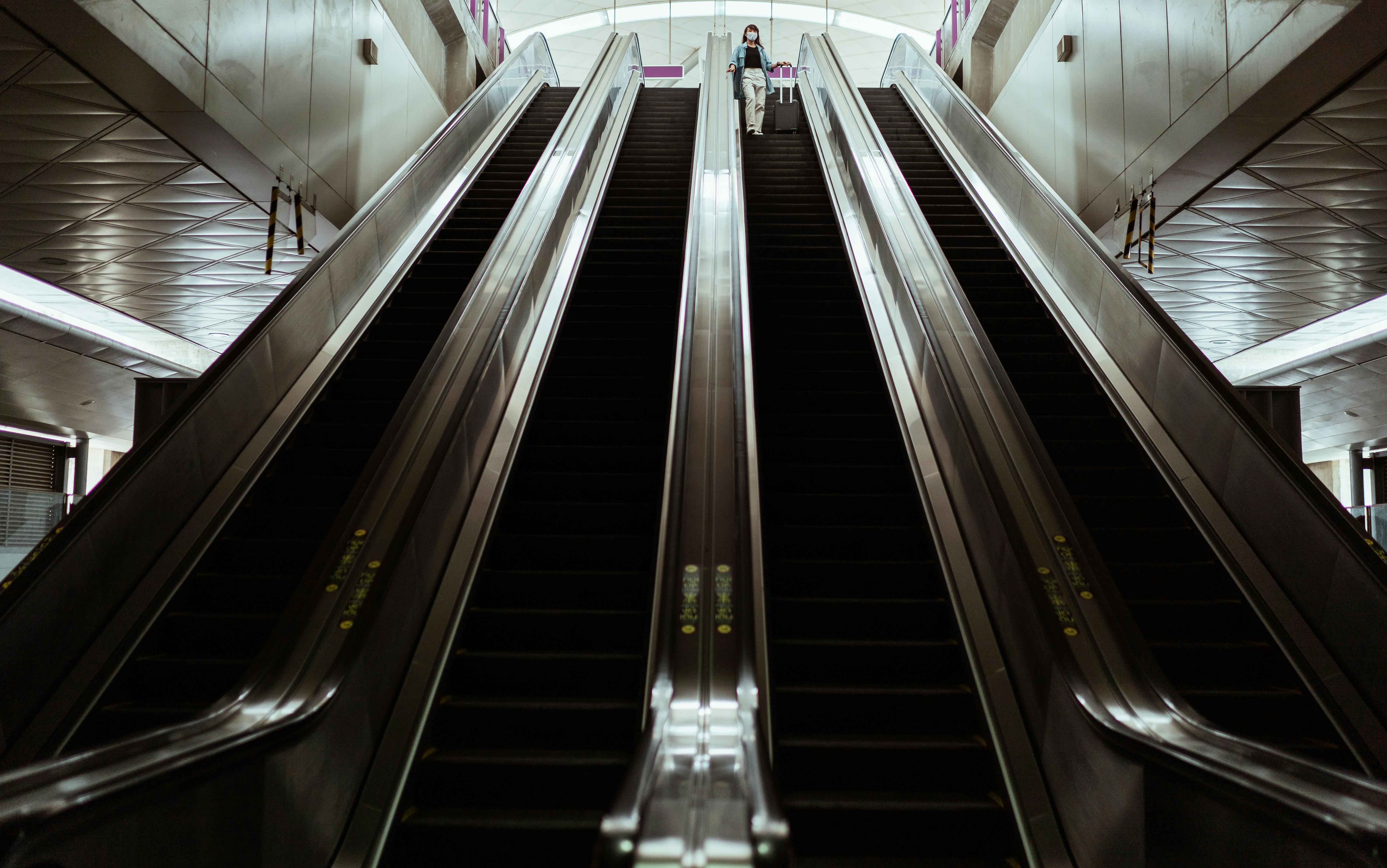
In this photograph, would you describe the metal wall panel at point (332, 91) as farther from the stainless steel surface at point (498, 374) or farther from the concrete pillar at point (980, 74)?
the concrete pillar at point (980, 74)

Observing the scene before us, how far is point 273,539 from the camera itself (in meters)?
4.11

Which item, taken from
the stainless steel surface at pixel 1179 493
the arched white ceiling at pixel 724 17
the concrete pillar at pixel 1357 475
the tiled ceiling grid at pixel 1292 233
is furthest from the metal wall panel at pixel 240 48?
the concrete pillar at pixel 1357 475

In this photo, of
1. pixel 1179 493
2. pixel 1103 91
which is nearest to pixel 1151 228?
pixel 1103 91

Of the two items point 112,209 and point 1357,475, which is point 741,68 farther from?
point 1357,475

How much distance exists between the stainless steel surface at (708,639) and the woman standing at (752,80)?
588 cm

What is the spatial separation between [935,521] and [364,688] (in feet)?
8.50

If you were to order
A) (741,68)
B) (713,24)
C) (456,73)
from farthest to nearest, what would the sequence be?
(713,24), (456,73), (741,68)

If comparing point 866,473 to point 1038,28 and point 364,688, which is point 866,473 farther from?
point 1038,28

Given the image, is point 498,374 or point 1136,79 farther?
point 1136,79

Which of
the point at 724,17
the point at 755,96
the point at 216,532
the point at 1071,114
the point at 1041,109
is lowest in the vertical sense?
the point at 216,532

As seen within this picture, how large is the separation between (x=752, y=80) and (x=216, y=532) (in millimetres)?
9096

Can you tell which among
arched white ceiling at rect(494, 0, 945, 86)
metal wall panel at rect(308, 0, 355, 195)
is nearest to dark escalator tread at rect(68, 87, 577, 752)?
metal wall panel at rect(308, 0, 355, 195)

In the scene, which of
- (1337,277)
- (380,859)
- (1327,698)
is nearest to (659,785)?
(380,859)

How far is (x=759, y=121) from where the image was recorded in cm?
1097
